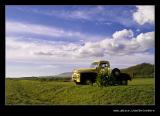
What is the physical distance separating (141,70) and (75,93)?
7.52ft

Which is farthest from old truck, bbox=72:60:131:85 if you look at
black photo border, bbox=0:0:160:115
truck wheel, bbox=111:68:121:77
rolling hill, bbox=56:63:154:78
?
black photo border, bbox=0:0:160:115

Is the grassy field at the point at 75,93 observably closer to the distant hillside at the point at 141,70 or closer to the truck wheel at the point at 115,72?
the distant hillside at the point at 141,70

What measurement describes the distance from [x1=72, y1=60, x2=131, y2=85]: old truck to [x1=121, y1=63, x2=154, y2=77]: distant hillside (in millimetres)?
180

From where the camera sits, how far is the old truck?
18.0m

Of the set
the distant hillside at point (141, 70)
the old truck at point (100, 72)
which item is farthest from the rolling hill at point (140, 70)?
the old truck at point (100, 72)

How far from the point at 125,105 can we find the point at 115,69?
125cm

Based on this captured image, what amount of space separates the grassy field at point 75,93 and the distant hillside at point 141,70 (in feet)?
0.66

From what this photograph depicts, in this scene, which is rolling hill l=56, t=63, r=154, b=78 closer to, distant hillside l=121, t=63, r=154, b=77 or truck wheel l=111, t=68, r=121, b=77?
distant hillside l=121, t=63, r=154, b=77
